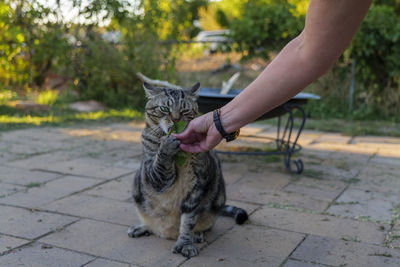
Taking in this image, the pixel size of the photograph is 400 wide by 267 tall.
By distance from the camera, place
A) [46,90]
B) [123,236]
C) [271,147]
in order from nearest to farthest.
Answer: [123,236], [271,147], [46,90]

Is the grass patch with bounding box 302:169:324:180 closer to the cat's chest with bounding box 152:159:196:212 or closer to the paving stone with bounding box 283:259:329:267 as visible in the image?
the paving stone with bounding box 283:259:329:267

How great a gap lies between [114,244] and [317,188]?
78.9 inches

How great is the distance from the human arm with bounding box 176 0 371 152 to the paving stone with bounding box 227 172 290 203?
1.80 meters

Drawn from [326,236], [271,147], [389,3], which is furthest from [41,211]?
[389,3]

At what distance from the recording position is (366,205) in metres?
3.51

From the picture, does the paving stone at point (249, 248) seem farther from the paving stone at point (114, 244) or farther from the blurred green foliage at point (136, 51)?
the blurred green foliage at point (136, 51)

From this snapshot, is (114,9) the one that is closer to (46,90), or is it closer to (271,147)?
(46,90)

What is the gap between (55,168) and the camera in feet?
14.1

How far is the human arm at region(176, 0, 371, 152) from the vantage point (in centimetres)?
137

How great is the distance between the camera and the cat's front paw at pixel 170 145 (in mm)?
2225

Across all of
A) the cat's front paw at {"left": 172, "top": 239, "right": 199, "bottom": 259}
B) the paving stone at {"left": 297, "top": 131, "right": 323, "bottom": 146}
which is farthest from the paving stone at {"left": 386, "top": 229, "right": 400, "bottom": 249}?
the paving stone at {"left": 297, "top": 131, "right": 323, "bottom": 146}

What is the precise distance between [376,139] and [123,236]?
4.48 metres

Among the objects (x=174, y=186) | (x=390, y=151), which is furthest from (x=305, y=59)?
(x=390, y=151)

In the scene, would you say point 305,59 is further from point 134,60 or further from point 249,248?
point 134,60
